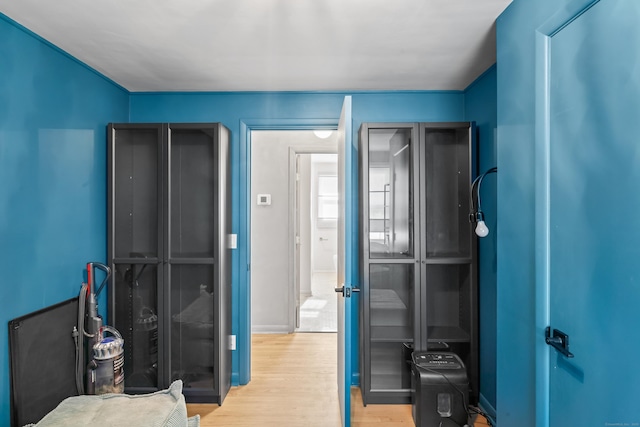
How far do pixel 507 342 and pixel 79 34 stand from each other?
9.25 feet

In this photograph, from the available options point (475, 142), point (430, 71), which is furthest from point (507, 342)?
point (430, 71)

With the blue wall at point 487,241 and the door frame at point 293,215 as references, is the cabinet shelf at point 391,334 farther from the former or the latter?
the door frame at point 293,215

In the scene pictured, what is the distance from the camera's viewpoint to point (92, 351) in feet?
7.25

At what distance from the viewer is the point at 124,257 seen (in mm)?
2586

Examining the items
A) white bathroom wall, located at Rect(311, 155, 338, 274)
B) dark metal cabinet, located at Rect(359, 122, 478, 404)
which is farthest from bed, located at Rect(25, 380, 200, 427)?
white bathroom wall, located at Rect(311, 155, 338, 274)

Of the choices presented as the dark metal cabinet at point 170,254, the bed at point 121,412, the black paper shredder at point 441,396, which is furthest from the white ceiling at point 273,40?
the black paper shredder at point 441,396

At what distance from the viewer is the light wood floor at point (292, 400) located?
237 cm

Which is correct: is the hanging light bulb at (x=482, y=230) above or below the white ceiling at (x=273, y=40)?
below

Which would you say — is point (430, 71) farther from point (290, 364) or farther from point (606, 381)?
point (290, 364)

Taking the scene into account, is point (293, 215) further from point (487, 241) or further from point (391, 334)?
point (487, 241)

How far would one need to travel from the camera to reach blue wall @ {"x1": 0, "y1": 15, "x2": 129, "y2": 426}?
1745 millimetres

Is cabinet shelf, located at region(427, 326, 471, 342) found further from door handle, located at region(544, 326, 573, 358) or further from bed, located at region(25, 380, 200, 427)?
bed, located at region(25, 380, 200, 427)

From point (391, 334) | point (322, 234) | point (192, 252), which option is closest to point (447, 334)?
point (391, 334)

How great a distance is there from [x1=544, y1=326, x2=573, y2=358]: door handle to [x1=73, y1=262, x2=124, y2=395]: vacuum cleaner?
2.44 meters
